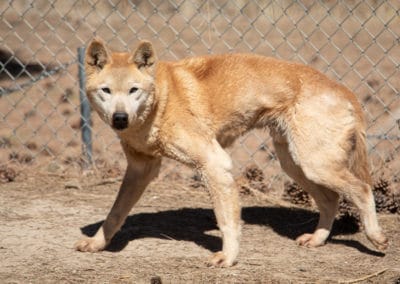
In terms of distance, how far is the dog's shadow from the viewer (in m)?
4.80

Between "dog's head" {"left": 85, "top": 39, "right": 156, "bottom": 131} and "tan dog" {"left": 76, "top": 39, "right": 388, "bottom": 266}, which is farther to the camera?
"tan dog" {"left": 76, "top": 39, "right": 388, "bottom": 266}

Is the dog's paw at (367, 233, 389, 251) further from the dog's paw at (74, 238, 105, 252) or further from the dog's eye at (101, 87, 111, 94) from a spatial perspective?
the dog's eye at (101, 87, 111, 94)

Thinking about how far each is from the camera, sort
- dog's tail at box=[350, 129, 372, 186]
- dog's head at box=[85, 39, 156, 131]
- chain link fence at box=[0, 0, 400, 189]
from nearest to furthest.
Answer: dog's head at box=[85, 39, 156, 131], dog's tail at box=[350, 129, 372, 186], chain link fence at box=[0, 0, 400, 189]

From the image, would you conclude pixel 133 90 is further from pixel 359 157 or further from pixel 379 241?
pixel 379 241

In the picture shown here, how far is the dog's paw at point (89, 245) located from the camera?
14.6ft

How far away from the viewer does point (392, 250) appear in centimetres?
469

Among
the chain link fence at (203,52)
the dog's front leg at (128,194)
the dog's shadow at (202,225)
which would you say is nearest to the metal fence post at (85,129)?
the chain link fence at (203,52)

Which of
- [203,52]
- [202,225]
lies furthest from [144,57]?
[203,52]

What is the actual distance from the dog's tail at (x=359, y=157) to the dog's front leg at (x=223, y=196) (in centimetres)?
83

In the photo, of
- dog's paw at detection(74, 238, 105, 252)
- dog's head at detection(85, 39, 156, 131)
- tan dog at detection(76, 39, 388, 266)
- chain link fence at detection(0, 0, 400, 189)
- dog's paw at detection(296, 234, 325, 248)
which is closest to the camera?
dog's head at detection(85, 39, 156, 131)

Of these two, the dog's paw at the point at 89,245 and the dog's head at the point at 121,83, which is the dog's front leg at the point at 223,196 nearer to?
the dog's head at the point at 121,83

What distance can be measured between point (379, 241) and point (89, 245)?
170 centimetres

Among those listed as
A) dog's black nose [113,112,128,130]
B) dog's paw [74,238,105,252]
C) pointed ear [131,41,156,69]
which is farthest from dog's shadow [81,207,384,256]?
pointed ear [131,41,156,69]

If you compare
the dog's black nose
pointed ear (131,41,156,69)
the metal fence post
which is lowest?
the metal fence post
